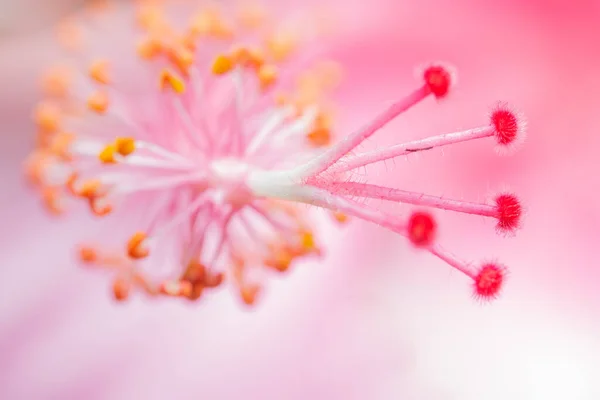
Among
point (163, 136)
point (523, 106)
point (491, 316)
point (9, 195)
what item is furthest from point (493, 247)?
point (9, 195)

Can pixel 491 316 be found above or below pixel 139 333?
above

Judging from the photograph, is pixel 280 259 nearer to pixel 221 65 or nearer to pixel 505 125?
pixel 221 65

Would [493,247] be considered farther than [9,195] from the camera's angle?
No

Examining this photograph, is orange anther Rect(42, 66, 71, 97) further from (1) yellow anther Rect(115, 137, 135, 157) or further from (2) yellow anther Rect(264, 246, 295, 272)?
(2) yellow anther Rect(264, 246, 295, 272)

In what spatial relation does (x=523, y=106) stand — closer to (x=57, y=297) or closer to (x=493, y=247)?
(x=493, y=247)

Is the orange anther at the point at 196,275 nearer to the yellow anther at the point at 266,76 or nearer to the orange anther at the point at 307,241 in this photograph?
the orange anther at the point at 307,241

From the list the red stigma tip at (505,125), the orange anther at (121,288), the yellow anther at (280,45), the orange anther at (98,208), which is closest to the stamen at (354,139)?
the red stigma tip at (505,125)
